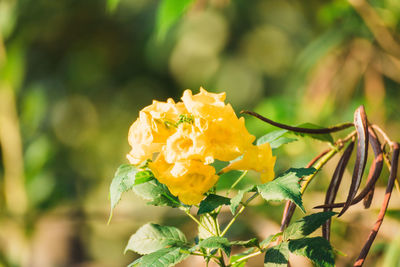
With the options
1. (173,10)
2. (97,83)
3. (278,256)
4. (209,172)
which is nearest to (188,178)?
(209,172)

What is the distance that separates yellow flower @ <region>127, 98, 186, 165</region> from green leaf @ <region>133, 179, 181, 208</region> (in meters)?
0.05

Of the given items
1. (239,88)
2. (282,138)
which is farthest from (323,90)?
(239,88)

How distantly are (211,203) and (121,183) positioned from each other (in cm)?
10

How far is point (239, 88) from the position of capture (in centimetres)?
431

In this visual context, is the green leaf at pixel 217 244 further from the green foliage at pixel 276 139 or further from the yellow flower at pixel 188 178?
the green foliage at pixel 276 139

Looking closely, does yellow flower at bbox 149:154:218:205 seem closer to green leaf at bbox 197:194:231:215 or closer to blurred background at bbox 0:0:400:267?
green leaf at bbox 197:194:231:215

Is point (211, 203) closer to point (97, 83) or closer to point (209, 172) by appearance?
point (209, 172)

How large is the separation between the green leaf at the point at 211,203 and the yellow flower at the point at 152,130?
0.28 ft

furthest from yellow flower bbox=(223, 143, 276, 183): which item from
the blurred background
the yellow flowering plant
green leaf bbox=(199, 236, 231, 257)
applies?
the blurred background

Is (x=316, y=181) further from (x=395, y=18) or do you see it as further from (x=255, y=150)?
(x=255, y=150)

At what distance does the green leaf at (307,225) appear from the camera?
464 mm

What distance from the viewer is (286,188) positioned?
0.44 metres

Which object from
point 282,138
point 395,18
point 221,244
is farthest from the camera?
point 395,18

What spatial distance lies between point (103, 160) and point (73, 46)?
3.76ft
